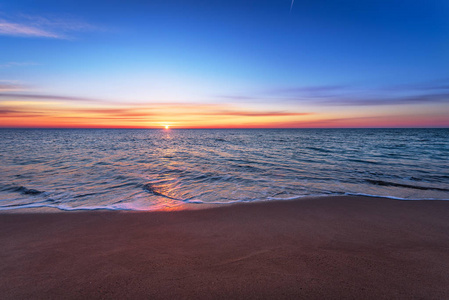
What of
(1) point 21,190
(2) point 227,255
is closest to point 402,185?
(2) point 227,255

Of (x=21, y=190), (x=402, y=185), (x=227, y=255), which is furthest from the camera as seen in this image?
(x=402, y=185)

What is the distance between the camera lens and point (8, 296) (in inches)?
101

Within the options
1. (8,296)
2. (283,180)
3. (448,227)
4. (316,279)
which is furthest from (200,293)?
(283,180)

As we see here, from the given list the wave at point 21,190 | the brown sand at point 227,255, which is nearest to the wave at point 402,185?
the brown sand at point 227,255

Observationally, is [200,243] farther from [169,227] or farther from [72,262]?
[72,262]

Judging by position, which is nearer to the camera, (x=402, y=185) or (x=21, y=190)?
(x=21, y=190)

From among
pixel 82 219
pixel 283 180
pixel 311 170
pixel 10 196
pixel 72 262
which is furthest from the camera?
pixel 311 170

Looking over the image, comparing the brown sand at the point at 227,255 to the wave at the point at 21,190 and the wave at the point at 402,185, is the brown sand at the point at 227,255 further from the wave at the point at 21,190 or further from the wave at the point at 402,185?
the wave at the point at 402,185

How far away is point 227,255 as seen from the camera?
3.45 m

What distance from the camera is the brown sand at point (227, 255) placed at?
8.79 feet

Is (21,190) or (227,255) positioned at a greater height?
(227,255)

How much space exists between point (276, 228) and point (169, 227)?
221 centimetres

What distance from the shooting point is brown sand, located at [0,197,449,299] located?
2678 millimetres

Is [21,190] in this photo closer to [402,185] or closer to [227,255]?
[227,255]
